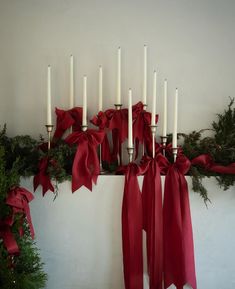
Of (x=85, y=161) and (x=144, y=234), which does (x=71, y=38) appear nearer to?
(x=85, y=161)

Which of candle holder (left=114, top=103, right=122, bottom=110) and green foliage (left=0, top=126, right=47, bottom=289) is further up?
candle holder (left=114, top=103, right=122, bottom=110)

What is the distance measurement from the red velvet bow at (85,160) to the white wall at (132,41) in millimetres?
235

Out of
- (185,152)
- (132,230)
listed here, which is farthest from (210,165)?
(132,230)

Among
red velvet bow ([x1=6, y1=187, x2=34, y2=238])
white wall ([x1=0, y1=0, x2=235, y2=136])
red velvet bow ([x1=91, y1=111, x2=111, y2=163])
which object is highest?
white wall ([x1=0, y1=0, x2=235, y2=136])

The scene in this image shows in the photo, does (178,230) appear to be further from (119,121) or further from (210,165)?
(119,121)

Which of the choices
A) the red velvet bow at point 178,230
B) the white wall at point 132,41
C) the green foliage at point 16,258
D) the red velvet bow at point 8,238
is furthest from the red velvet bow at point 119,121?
A: the red velvet bow at point 8,238

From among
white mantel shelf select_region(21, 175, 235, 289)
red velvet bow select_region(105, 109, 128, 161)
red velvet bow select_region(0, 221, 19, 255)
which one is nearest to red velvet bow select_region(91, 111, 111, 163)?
red velvet bow select_region(105, 109, 128, 161)

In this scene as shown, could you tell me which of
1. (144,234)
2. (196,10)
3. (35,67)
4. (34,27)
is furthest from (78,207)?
(196,10)

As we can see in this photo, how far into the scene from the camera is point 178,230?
104 cm

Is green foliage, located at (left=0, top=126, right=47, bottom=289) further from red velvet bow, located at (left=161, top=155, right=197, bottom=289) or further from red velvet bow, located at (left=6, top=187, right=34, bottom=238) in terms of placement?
red velvet bow, located at (left=161, top=155, right=197, bottom=289)

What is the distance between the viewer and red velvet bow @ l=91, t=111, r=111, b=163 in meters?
1.12

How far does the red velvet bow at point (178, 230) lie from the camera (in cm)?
104

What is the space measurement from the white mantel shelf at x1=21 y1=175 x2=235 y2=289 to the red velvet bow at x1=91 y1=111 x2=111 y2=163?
5.1 inches

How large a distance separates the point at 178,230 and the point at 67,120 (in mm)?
633
